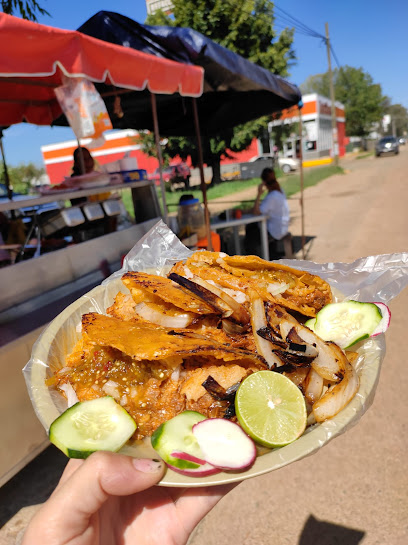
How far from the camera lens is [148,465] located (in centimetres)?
102

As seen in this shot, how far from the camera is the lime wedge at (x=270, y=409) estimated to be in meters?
1.04

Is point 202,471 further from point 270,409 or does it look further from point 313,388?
point 313,388

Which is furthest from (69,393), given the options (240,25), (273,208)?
(240,25)

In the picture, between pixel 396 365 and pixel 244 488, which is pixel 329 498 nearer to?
pixel 244 488

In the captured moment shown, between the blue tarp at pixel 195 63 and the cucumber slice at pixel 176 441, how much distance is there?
534 centimetres

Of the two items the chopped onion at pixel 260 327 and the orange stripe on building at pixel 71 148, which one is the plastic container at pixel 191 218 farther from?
the orange stripe on building at pixel 71 148

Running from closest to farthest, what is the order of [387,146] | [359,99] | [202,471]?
[202,471]
[387,146]
[359,99]

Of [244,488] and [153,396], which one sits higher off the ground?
[153,396]

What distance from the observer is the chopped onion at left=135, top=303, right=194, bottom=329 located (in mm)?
1373

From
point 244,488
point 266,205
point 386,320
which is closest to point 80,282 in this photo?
point 244,488

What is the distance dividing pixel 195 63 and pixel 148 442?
5505 millimetres

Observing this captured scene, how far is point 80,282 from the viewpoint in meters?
4.01

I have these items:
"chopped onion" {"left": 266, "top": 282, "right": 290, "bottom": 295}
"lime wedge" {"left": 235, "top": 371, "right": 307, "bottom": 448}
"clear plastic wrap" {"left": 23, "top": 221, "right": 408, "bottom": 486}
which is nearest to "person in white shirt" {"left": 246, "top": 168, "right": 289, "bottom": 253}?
"clear plastic wrap" {"left": 23, "top": 221, "right": 408, "bottom": 486}

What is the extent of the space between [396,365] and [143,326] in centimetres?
381
